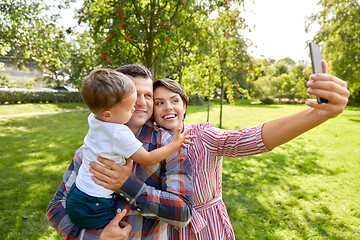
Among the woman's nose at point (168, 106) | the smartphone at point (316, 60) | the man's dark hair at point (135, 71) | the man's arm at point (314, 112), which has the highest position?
the man's dark hair at point (135, 71)

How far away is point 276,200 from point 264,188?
2.06 ft

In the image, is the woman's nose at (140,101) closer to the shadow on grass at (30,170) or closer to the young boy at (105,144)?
the young boy at (105,144)

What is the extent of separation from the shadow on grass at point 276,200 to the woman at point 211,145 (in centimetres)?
292

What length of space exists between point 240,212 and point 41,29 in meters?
9.66

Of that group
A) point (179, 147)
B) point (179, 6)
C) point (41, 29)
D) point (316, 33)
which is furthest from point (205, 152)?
point (316, 33)

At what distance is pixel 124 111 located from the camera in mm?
1640

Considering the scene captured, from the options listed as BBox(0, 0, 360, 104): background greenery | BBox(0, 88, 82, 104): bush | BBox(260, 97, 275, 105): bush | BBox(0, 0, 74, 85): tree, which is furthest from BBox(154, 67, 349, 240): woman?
BBox(260, 97, 275, 105): bush

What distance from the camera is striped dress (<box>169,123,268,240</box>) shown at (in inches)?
65.5

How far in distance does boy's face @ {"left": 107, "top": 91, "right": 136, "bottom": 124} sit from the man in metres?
0.21

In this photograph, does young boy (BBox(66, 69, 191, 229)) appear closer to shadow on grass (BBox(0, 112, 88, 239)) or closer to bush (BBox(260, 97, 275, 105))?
shadow on grass (BBox(0, 112, 88, 239))

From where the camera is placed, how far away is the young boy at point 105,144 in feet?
5.08

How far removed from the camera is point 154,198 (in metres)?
1.51

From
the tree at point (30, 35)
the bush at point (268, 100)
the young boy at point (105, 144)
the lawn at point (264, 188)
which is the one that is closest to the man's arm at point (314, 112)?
the young boy at point (105, 144)

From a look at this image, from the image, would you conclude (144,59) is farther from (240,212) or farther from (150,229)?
(150,229)
